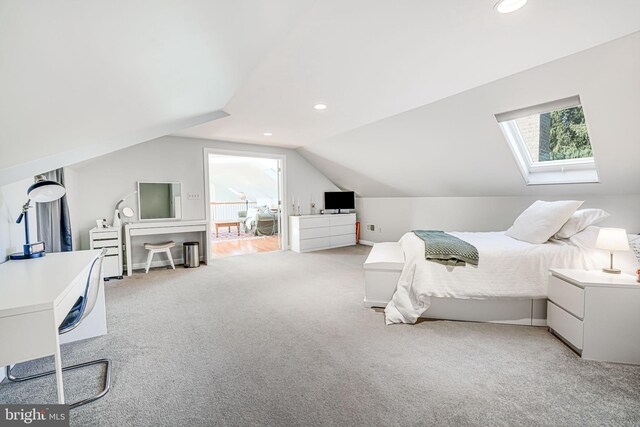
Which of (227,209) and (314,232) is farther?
(227,209)

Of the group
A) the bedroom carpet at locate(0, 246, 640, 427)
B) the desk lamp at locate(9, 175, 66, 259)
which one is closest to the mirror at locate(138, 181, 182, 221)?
the bedroom carpet at locate(0, 246, 640, 427)

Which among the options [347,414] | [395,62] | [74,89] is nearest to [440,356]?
[347,414]

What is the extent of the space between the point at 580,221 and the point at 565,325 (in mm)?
1032

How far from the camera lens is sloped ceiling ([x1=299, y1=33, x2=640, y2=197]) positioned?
7.45ft

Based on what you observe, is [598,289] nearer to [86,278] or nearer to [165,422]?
[165,422]

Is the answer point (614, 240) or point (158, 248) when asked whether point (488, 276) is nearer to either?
point (614, 240)

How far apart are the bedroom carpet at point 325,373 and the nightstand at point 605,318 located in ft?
0.28

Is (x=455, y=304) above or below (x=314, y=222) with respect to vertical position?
below

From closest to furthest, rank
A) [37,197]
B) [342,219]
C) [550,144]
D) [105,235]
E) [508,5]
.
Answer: [508,5] → [37,197] → [550,144] → [105,235] → [342,219]

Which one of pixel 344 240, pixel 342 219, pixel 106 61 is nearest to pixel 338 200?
pixel 342 219

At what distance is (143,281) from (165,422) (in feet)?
9.79

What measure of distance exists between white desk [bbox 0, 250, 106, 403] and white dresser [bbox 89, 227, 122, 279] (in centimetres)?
237

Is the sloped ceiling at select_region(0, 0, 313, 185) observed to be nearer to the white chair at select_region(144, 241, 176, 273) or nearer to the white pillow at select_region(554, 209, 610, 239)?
the white chair at select_region(144, 241, 176, 273)

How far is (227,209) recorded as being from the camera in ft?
29.5
